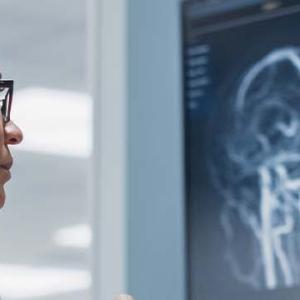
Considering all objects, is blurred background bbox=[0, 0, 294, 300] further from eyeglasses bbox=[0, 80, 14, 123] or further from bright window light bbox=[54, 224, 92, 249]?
eyeglasses bbox=[0, 80, 14, 123]

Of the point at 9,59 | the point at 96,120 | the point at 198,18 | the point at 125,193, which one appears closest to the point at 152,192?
the point at 125,193

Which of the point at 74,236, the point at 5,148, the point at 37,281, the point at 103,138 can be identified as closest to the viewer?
the point at 5,148

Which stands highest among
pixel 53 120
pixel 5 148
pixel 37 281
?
pixel 53 120

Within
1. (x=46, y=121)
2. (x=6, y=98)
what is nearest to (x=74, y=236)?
(x=46, y=121)

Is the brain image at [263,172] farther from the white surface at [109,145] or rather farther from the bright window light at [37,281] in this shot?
the bright window light at [37,281]

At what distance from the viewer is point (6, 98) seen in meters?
0.67

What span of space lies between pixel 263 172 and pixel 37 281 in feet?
2.59

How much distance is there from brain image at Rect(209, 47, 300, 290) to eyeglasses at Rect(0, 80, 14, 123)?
0.69m

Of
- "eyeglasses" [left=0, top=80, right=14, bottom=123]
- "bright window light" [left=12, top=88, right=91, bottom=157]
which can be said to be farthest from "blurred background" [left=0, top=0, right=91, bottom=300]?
"eyeglasses" [left=0, top=80, right=14, bottom=123]

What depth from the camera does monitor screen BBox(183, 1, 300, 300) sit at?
1.32 metres

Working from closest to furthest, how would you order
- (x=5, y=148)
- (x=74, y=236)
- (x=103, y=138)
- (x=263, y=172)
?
(x=5, y=148), (x=263, y=172), (x=103, y=138), (x=74, y=236)

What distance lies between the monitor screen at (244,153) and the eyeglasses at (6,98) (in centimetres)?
69

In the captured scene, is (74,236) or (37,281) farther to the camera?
(37,281)

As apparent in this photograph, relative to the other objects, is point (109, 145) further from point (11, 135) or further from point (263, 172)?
point (11, 135)
